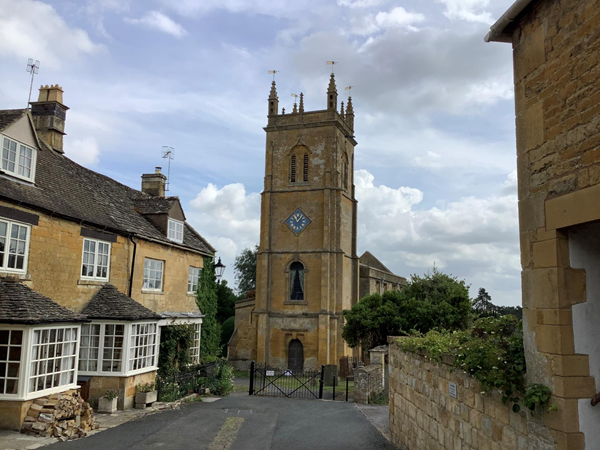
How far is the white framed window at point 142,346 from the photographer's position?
52.8 ft

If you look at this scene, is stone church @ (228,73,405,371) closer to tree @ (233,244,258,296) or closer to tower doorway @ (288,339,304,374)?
tower doorway @ (288,339,304,374)

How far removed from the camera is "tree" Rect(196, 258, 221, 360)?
2330 cm

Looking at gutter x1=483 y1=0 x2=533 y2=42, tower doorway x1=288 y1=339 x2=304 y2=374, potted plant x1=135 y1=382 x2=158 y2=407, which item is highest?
gutter x1=483 y1=0 x2=533 y2=42

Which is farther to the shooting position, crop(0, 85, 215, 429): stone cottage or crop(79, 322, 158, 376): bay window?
crop(79, 322, 158, 376): bay window

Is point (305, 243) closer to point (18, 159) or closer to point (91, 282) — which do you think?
point (91, 282)

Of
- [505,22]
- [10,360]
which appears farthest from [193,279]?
[505,22]

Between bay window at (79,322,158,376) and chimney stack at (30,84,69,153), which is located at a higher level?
chimney stack at (30,84,69,153)

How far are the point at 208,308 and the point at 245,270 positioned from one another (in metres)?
44.8

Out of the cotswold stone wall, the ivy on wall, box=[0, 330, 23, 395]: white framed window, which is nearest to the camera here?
the cotswold stone wall

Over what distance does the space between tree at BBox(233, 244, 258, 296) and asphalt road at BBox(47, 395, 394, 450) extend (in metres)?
49.2

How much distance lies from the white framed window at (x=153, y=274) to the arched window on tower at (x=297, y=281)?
18105mm

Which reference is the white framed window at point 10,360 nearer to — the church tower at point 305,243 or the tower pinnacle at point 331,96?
the church tower at point 305,243

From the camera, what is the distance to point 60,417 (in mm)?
12117

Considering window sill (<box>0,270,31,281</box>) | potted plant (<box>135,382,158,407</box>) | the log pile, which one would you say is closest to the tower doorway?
potted plant (<box>135,382,158,407</box>)
